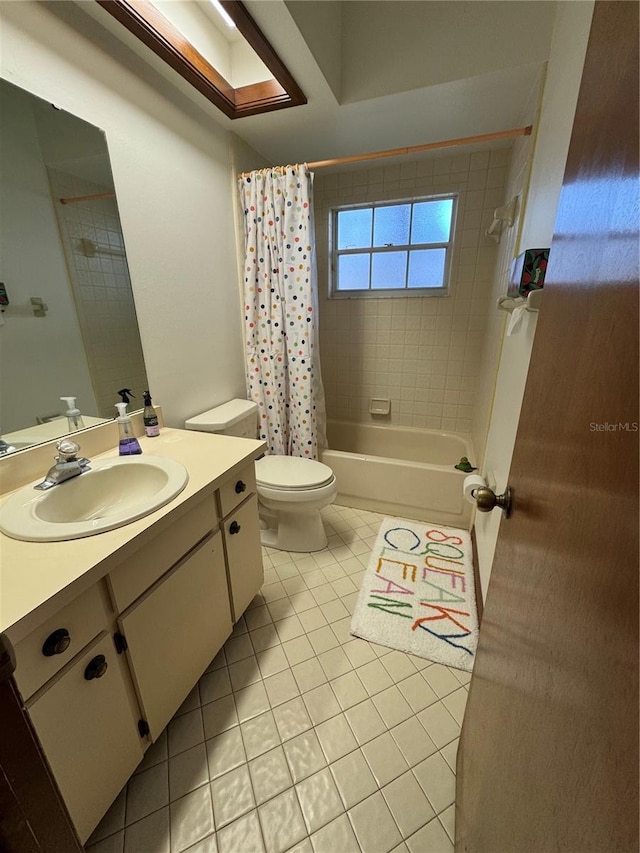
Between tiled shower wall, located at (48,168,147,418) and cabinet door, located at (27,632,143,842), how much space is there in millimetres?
860

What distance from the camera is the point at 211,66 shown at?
143 centimetres

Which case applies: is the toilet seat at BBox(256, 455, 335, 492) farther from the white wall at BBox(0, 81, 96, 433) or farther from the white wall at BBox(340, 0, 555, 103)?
the white wall at BBox(340, 0, 555, 103)

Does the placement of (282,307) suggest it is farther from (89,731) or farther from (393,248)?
(89,731)

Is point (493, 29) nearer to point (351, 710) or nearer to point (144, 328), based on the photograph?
point (144, 328)

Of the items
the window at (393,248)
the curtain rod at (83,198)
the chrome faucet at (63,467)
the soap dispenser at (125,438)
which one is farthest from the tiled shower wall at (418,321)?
the chrome faucet at (63,467)

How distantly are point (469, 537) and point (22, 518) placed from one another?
80.1 inches

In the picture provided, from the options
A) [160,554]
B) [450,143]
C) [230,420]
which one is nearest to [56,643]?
[160,554]

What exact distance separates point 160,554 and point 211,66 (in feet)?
6.39

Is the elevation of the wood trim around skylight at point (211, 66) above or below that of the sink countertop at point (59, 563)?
above

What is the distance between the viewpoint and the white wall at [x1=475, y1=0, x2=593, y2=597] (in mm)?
996

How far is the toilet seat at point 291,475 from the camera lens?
170 centimetres

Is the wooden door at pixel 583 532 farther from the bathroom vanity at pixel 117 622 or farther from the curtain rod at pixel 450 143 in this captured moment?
the curtain rod at pixel 450 143

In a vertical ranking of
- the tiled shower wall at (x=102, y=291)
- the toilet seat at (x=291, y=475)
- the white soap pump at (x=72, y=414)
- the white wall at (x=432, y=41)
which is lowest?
the toilet seat at (x=291, y=475)

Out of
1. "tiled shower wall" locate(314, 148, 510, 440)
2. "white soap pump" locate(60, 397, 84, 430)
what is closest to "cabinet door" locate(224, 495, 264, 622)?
"white soap pump" locate(60, 397, 84, 430)
